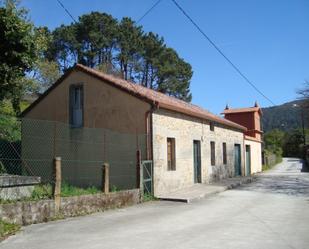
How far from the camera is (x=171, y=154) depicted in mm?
20219

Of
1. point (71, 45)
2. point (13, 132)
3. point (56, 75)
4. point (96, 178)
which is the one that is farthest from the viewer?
point (71, 45)

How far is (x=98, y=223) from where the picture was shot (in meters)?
11.8

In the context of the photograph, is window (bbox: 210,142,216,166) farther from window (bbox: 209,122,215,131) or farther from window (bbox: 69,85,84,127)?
window (bbox: 69,85,84,127)

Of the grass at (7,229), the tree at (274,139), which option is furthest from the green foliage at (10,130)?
the tree at (274,139)

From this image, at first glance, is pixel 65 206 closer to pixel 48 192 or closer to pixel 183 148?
pixel 48 192

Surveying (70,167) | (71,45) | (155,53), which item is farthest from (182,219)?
(155,53)

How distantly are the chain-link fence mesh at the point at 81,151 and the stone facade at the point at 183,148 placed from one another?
0.87 m

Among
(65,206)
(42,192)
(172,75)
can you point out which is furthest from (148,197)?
(172,75)

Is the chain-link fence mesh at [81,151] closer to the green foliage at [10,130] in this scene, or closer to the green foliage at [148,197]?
the green foliage at [10,130]

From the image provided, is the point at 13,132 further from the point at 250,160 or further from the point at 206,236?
the point at 250,160

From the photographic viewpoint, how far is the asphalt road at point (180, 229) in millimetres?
8969

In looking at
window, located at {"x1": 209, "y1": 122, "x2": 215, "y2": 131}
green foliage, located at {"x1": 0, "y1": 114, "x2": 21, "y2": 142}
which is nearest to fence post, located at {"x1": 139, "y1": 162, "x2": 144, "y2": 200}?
green foliage, located at {"x1": 0, "y1": 114, "x2": 21, "y2": 142}

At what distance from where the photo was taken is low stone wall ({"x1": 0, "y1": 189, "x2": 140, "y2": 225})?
11156mm

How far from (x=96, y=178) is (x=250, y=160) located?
22.0 meters
